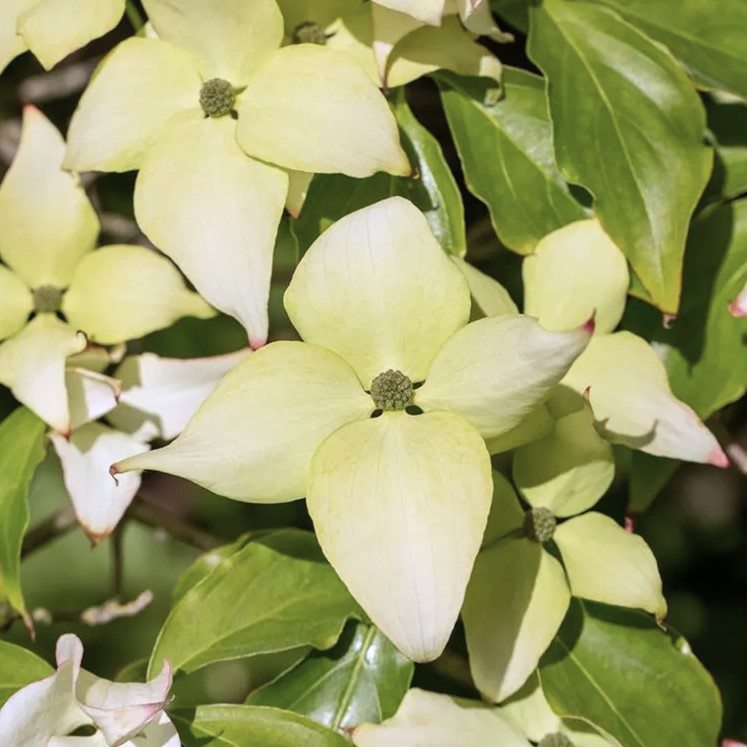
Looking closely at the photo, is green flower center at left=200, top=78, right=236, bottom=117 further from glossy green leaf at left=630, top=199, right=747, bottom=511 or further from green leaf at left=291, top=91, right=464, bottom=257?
glossy green leaf at left=630, top=199, right=747, bottom=511

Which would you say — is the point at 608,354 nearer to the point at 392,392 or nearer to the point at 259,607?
the point at 392,392

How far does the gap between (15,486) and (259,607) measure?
17cm

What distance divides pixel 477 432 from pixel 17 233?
13.8 inches

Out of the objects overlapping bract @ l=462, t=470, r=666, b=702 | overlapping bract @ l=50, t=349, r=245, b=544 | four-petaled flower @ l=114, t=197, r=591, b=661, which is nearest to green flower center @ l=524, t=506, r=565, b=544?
overlapping bract @ l=462, t=470, r=666, b=702

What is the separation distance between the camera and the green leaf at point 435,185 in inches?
28.6

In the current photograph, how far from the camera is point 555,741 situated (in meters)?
0.67

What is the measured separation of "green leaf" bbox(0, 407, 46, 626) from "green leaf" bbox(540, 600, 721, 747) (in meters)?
0.32


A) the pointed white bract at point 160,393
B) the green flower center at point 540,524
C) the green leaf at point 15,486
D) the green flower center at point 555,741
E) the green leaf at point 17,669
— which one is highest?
the green flower center at point 540,524

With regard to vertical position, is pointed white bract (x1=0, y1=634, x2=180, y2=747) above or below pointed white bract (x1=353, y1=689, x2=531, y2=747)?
above

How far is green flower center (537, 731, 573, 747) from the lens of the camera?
26.3 inches

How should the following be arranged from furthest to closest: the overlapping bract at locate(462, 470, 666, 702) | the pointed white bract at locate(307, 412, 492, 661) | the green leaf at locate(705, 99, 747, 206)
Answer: the green leaf at locate(705, 99, 747, 206) → the overlapping bract at locate(462, 470, 666, 702) → the pointed white bract at locate(307, 412, 492, 661)

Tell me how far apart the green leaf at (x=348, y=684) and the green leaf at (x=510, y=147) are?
29cm

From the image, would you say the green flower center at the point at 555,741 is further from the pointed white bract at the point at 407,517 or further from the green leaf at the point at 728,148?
the green leaf at the point at 728,148

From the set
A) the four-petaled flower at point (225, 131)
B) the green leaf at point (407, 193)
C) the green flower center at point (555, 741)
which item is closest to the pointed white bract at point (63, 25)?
the four-petaled flower at point (225, 131)
